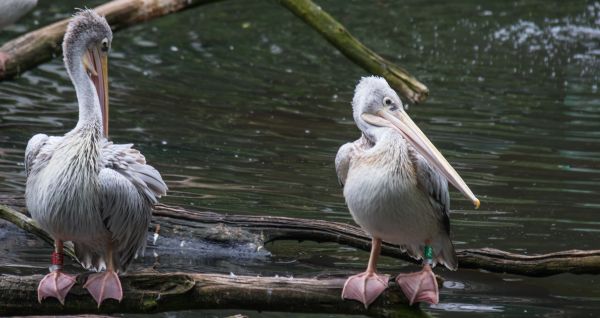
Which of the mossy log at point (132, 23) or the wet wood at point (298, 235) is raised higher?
the mossy log at point (132, 23)

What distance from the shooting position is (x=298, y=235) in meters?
5.50

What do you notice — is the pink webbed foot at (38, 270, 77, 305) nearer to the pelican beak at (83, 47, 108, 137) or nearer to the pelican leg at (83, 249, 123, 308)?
the pelican leg at (83, 249, 123, 308)

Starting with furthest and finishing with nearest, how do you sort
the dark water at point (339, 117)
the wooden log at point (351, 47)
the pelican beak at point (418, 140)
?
the wooden log at point (351, 47) < the dark water at point (339, 117) < the pelican beak at point (418, 140)

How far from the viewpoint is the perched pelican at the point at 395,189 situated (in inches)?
164

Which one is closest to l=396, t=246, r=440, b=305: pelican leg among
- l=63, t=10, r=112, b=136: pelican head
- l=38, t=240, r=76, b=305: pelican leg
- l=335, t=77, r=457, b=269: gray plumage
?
l=335, t=77, r=457, b=269: gray plumage

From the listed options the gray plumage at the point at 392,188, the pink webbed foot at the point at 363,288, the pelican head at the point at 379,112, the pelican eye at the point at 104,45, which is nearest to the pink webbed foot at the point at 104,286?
the pink webbed foot at the point at 363,288

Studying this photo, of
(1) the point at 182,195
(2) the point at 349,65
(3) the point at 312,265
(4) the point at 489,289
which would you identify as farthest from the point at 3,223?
(2) the point at 349,65

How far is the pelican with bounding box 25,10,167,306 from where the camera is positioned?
4.27 metres

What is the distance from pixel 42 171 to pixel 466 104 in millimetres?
6101

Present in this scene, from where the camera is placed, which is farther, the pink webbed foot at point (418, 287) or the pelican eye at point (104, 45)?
the pelican eye at point (104, 45)

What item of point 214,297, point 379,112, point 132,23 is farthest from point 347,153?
point 132,23

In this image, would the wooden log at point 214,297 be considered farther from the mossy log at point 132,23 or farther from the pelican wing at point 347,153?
the mossy log at point 132,23

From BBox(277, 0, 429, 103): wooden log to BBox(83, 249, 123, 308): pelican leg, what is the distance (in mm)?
3217

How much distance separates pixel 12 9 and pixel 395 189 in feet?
15.9
